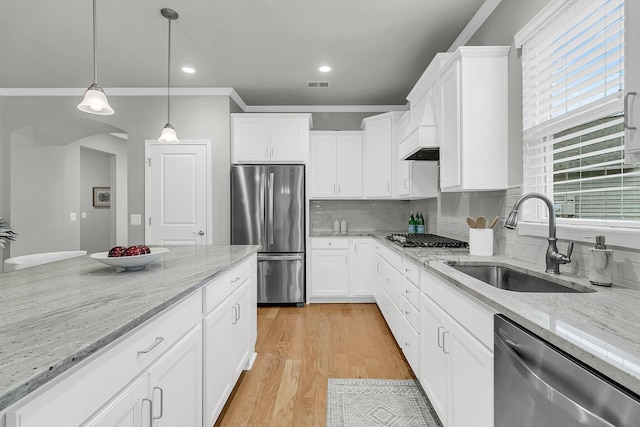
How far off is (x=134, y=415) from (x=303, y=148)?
3.51 m

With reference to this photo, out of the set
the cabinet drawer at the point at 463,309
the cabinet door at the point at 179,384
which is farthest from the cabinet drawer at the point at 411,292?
the cabinet door at the point at 179,384

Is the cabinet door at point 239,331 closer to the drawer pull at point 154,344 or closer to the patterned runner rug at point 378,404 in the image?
the patterned runner rug at point 378,404

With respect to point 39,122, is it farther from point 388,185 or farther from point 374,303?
point 374,303

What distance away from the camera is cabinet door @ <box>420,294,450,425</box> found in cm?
162

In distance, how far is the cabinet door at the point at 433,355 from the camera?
162 centimetres

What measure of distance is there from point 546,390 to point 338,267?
3349 millimetres

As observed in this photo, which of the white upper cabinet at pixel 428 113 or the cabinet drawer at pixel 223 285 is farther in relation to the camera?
the white upper cabinet at pixel 428 113

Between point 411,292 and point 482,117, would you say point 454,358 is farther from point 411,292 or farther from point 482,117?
point 482,117

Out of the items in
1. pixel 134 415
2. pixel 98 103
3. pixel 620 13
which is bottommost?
pixel 134 415

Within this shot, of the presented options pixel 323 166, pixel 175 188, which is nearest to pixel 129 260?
pixel 175 188

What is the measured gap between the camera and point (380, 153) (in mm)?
4090

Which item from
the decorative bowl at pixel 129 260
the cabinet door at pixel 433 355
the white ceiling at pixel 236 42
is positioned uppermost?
the white ceiling at pixel 236 42

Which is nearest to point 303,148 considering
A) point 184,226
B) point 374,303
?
point 184,226

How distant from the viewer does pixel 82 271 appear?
1.56m
